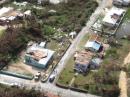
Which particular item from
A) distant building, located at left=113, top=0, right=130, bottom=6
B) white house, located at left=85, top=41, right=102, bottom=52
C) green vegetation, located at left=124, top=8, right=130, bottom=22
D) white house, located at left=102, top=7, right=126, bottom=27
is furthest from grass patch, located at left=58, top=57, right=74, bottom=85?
distant building, located at left=113, top=0, right=130, bottom=6

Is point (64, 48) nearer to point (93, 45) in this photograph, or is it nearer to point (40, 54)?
point (93, 45)

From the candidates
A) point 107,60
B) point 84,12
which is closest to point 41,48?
point 107,60

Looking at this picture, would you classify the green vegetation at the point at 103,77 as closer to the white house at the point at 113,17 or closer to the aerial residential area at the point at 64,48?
the aerial residential area at the point at 64,48

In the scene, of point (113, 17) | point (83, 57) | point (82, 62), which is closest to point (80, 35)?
point (113, 17)

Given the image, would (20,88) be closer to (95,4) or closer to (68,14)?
(68,14)

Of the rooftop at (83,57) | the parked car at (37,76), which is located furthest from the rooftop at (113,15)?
the parked car at (37,76)

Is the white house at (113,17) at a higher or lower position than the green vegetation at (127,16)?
higher
